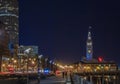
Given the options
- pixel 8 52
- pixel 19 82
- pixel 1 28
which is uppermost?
pixel 1 28

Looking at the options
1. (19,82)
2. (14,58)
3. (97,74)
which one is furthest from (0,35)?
(19,82)

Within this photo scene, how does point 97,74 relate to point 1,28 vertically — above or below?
below

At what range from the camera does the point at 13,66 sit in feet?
559

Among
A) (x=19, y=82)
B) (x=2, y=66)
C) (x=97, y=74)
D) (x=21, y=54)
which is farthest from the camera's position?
(x=97, y=74)

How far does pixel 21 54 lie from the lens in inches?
7042

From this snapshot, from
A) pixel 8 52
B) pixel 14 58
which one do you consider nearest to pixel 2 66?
pixel 14 58

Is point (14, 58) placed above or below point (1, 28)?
below

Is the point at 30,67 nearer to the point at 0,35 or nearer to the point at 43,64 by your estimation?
the point at 43,64

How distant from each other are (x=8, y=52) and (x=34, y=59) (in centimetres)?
1650

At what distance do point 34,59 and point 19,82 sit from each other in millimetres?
135450

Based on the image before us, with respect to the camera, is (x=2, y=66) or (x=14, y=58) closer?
(x=2, y=66)

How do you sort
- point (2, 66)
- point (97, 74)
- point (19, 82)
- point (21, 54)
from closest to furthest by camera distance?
point (19, 82), point (2, 66), point (21, 54), point (97, 74)

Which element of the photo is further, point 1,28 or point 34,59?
point 1,28

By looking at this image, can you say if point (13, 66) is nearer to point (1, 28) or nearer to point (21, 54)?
point (21, 54)
